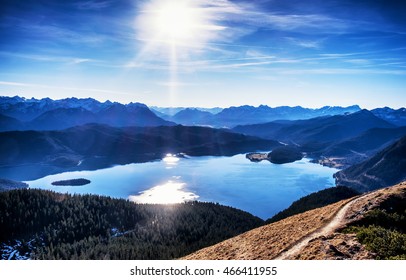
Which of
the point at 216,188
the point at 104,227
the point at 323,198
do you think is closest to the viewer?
the point at 104,227

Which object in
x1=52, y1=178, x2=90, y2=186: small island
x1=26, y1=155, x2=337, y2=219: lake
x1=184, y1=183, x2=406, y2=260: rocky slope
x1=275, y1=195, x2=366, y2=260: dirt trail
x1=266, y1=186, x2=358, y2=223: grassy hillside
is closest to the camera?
x1=184, y1=183, x2=406, y2=260: rocky slope

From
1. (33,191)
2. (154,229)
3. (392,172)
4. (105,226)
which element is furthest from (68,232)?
(392,172)

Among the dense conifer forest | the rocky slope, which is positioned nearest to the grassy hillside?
the dense conifer forest

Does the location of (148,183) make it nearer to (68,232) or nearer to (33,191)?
(33,191)

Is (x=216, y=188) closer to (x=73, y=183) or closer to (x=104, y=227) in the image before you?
(x=73, y=183)

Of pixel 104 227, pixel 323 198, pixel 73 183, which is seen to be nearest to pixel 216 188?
pixel 73 183

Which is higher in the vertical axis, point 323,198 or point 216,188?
point 216,188

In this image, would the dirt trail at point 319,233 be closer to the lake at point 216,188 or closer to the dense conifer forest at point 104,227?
the dense conifer forest at point 104,227

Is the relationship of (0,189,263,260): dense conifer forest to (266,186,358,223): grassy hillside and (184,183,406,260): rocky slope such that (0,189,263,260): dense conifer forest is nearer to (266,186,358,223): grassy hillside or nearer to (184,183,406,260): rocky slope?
(266,186,358,223): grassy hillside
